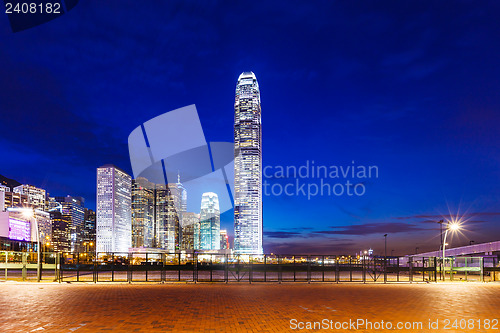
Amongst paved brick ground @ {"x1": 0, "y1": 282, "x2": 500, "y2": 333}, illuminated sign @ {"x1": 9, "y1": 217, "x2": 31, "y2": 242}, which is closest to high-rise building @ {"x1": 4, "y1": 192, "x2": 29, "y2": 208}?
illuminated sign @ {"x1": 9, "y1": 217, "x2": 31, "y2": 242}

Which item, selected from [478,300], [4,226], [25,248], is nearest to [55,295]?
[478,300]

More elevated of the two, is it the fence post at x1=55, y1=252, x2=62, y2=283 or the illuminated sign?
the fence post at x1=55, y1=252, x2=62, y2=283

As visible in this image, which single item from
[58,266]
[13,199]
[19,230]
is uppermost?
[13,199]

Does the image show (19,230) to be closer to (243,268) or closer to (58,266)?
(243,268)

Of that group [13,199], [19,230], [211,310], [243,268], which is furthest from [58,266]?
[13,199]

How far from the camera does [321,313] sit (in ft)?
39.4

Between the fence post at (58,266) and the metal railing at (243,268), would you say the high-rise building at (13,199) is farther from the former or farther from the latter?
the fence post at (58,266)

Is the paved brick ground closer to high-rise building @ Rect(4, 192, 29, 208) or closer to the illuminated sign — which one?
the illuminated sign

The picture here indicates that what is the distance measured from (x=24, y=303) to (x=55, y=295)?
7.91 ft

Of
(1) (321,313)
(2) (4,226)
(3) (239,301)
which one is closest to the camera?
(1) (321,313)

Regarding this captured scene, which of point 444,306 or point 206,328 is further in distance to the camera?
point 444,306

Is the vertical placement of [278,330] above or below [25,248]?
above

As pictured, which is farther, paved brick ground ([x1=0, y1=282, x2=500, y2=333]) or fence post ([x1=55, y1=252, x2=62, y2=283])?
fence post ([x1=55, y1=252, x2=62, y2=283])

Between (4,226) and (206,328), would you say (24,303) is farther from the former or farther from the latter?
(4,226)
